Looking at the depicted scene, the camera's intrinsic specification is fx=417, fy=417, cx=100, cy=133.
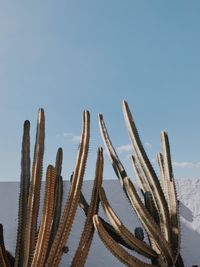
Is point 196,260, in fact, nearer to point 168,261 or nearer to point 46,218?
point 168,261

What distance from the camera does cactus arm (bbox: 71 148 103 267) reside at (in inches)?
132

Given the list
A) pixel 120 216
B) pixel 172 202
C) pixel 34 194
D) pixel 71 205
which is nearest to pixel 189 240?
pixel 120 216

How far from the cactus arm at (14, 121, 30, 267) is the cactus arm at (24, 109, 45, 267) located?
0.09 m

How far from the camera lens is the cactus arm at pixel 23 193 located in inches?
130

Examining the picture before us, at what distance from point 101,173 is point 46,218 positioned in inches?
27.3

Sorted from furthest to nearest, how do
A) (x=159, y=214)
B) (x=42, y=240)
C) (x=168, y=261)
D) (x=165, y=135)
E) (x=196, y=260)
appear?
(x=196, y=260), (x=165, y=135), (x=159, y=214), (x=168, y=261), (x=42, y=240)

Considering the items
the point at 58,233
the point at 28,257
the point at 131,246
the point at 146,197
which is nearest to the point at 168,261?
the point at 131,246

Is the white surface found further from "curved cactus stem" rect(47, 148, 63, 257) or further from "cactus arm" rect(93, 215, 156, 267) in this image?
"cactus arm" rect(93, 215, 156, 267)

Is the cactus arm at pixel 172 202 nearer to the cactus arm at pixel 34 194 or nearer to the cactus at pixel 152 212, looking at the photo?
the cactus at pixel 152 212

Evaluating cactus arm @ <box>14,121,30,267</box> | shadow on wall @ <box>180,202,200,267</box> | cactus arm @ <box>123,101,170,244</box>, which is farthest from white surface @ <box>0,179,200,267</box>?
cactus arm @ <box>14,121,30,267</box>

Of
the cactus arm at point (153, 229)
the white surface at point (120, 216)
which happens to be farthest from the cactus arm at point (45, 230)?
the white surface at point (120, 216)

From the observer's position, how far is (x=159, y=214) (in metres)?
3.49

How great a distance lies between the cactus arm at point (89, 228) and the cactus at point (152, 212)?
0.12 m

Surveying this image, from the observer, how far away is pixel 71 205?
3.35 m
